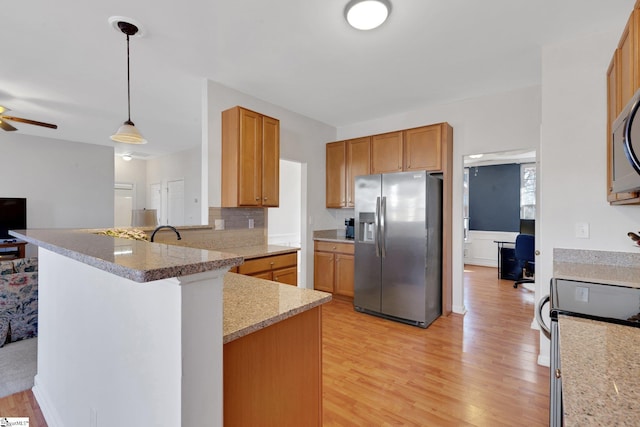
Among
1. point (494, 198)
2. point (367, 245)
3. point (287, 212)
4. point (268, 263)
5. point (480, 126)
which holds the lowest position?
point (268, 263)

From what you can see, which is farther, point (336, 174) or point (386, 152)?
point (336, 174)

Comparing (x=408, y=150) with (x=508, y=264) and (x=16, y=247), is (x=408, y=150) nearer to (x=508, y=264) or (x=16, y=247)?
(x=508, y=264)

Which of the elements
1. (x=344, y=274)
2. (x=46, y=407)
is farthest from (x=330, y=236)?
(x=46, y=407)

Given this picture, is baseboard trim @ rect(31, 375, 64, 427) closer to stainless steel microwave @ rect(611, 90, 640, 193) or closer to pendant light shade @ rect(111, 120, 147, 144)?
pendant light shade @ rect(111, 120, 147, 144)

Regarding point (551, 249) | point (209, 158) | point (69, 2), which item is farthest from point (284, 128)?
point (551, 249)

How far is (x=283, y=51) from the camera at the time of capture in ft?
8.32

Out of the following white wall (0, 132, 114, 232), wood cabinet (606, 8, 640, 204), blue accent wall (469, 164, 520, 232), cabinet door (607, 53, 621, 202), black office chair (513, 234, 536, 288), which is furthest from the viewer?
blue accent wall (469, 164, 520, 232)

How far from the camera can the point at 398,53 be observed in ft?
8.38

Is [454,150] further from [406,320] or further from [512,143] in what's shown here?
[406,320]

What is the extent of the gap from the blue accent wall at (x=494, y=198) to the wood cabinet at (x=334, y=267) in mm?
4208

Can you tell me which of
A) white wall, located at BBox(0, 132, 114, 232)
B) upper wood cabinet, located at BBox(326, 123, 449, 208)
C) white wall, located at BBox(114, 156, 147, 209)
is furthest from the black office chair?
white wall, located at BBox(114, 156, 147, 209)

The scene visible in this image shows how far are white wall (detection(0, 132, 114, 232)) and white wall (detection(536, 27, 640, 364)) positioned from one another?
7234 millimetres

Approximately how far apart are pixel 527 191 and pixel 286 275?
5.69 meters

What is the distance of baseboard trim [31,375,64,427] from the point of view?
166 centimetres
